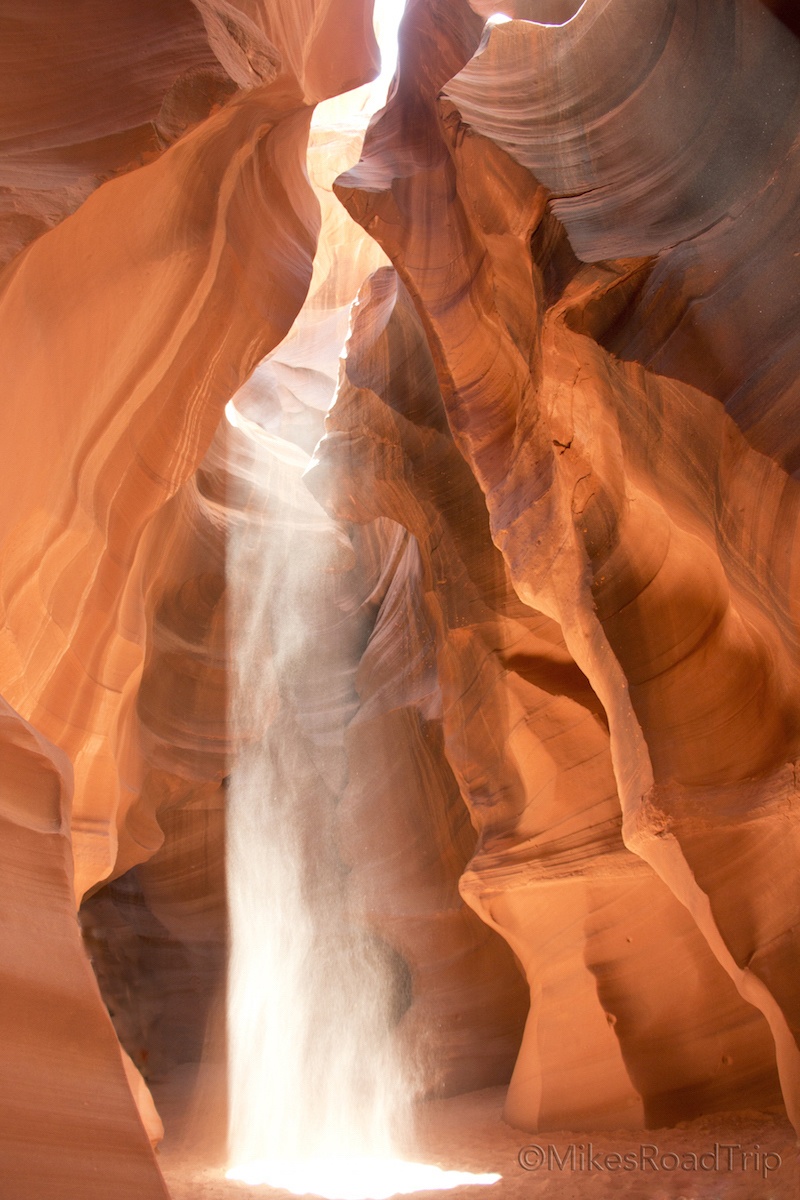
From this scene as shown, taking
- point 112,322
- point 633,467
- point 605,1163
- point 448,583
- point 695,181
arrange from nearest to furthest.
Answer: point 695,181 < point 633,467 < point 112,322 < point 605,1163 < point 448,583

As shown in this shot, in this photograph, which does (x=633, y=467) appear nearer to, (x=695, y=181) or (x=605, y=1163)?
(x=695, y=181)

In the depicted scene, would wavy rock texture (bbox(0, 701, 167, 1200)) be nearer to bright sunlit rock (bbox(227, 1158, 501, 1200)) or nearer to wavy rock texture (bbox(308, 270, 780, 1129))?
bright sunlit rock (bbox(227, 1158, 501, 1200))

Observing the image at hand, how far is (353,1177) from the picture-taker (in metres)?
6.32

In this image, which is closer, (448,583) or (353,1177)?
(353,1177)

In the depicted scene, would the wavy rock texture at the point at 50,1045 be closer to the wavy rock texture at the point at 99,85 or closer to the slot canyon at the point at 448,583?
the slot canyon at the point at 448,583

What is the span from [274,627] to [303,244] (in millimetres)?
5354

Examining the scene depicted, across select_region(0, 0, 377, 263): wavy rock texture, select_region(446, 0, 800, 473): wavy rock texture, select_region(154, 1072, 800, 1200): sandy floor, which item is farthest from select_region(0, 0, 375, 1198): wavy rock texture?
select_region(154, 1072, 800, 1200): sandy floor

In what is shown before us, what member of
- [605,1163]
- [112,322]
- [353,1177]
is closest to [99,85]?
[112,322]

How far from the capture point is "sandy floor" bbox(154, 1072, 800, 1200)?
4.38 metres

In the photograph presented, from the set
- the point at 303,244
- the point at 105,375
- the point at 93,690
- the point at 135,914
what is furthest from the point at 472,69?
the point at 135,914

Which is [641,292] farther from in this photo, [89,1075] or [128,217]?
[89,1075]

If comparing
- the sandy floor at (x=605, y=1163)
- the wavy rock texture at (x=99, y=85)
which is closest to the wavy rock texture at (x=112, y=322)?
the wavy rock texture at (x=99, y=85)

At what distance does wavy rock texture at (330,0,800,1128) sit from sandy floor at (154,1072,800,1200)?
0.28 metres

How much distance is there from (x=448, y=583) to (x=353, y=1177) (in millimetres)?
4126
